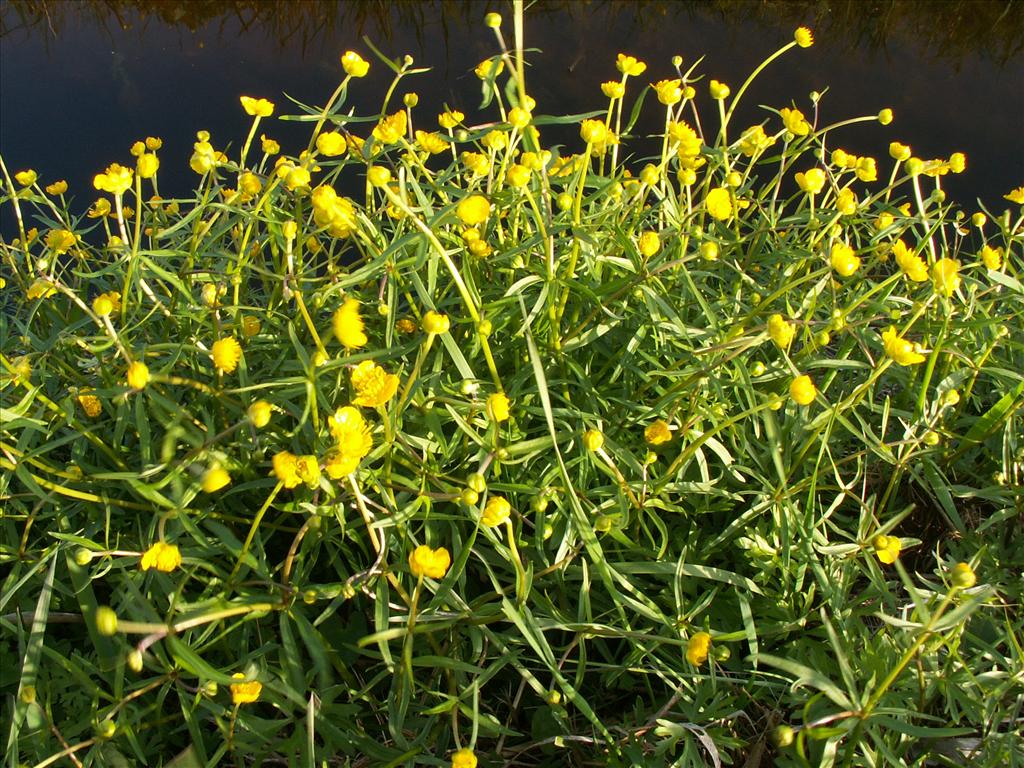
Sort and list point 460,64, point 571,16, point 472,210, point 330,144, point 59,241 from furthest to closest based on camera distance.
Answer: point 571,16, point 460,64, point 59,241, point 330,144, point 472,210

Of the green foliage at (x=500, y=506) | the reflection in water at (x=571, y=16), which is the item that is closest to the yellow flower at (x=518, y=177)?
the green foliage at (x=500, y=506)

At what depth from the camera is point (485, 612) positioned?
0.83 m

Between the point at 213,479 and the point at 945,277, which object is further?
the point at 945,277

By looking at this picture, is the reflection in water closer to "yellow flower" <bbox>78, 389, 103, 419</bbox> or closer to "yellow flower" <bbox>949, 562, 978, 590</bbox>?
"yellow flower" <bbox>78, 389, 103, 419</bbox>

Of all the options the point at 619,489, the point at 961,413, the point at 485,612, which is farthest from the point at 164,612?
the point at 961,413

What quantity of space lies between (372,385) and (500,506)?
0.52 ft

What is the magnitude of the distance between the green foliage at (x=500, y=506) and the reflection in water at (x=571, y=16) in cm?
205

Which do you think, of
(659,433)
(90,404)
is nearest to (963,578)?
(659,433)

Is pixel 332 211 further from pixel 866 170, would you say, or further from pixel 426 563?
pixel 866 170

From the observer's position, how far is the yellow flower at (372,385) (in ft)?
2.40

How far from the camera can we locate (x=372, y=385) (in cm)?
75

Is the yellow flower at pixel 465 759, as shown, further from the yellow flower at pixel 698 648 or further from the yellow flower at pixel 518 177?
the yellow flower at pixel 518 177

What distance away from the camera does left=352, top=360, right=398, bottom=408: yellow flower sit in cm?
73

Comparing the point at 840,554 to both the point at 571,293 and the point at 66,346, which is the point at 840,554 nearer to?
the point at 571,293
